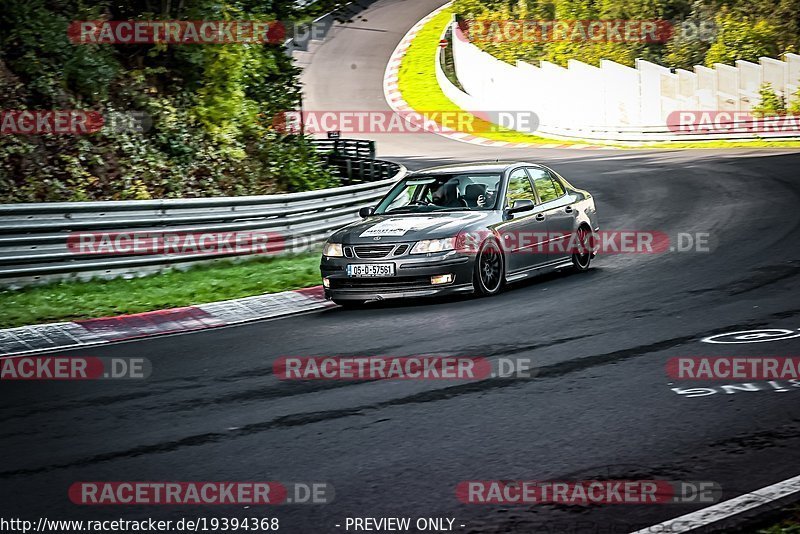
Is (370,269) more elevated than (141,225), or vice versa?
(141,225)

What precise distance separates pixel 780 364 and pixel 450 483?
3.65 meters

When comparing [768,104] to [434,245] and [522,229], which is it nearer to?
[522,229]

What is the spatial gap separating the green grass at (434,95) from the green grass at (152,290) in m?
23.5

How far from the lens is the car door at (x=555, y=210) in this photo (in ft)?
43.3

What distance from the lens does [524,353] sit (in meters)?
8.92

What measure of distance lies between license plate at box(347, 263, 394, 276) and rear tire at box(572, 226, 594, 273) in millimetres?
3073

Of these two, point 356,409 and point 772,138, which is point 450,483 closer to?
point 356,409

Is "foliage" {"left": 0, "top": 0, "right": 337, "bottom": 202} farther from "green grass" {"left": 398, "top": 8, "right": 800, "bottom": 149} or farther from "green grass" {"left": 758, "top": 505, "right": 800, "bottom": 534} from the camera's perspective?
"green grass" {"left": 398, "top": 8, "right": 800, "bottom": 149}

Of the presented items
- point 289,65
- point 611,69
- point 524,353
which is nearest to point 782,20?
point 611,69

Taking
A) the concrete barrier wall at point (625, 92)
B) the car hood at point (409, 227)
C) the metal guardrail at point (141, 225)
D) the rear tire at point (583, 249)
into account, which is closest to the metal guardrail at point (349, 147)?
the metal guardrail at point (141, 225)

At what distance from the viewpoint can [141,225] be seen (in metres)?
14.0

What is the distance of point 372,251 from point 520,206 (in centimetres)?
183

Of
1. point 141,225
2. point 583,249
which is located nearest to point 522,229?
point 583,249

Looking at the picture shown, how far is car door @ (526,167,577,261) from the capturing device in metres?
13.2
